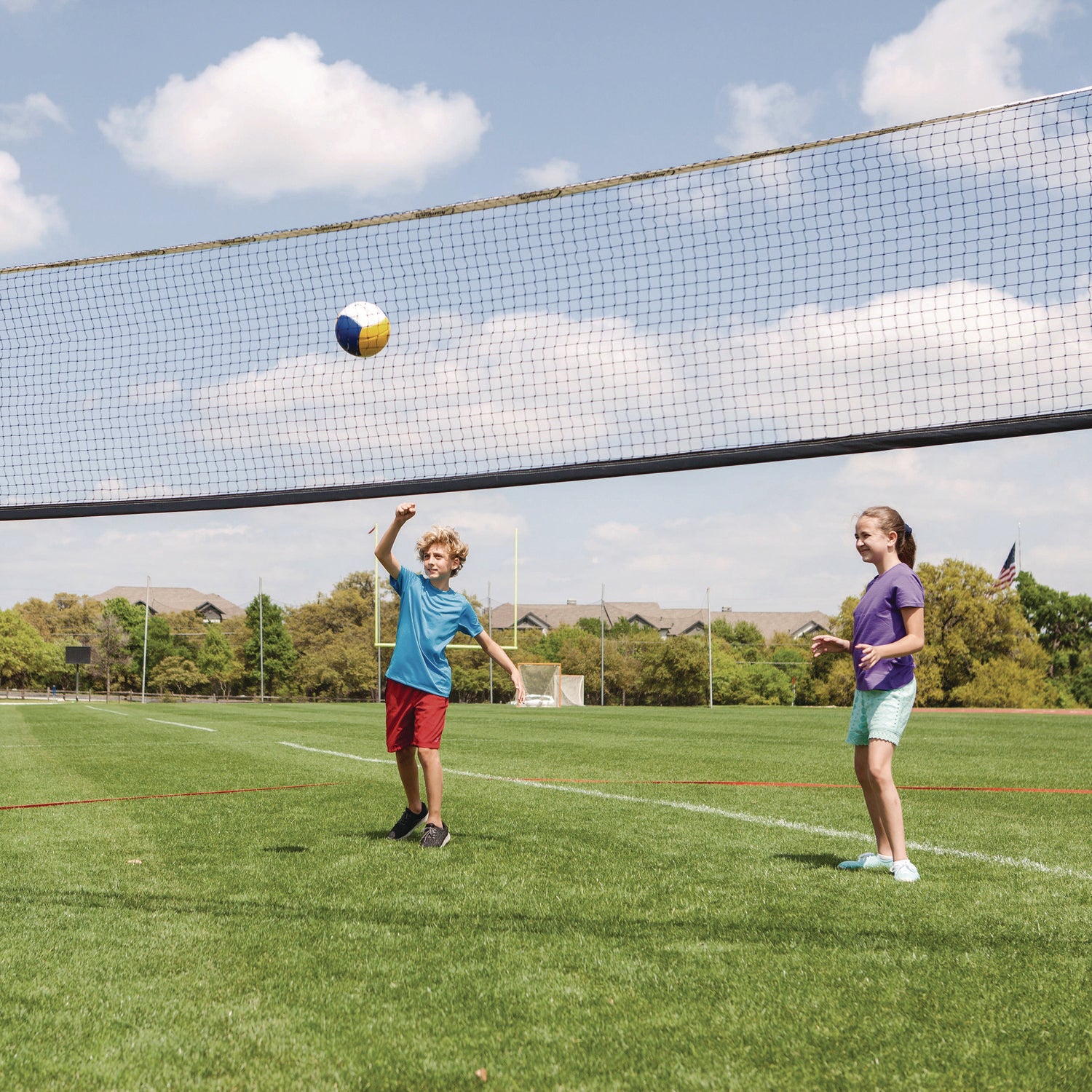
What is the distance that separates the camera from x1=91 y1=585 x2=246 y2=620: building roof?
119 metres

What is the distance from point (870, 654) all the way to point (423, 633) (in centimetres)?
251

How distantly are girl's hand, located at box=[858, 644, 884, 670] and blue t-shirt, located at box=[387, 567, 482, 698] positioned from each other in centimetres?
217

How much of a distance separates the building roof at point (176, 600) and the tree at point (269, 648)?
3867 cm

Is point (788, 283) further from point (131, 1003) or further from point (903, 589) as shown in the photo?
point (131, 1003)

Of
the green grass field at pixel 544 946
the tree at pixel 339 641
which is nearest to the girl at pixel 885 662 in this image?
the green grass field at pixel 544 946

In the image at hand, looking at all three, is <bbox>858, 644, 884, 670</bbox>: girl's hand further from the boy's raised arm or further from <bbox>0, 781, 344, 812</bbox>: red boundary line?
<bbox>0, 781, 344, 812</bbox>: red boundary line

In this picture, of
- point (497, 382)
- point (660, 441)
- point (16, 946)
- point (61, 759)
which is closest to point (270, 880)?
point (16, 946)

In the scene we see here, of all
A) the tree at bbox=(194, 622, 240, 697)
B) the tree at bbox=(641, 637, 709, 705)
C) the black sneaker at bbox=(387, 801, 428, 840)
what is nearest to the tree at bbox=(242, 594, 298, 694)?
the tree at bbox=(194, 622, 240, 697)

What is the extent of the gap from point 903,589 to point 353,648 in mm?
69404

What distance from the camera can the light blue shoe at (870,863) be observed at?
5.17 metres

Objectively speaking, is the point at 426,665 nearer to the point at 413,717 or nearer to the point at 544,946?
the point at 413,717

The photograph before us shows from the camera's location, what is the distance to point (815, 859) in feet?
17.9

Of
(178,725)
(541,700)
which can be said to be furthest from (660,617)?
(178,725)

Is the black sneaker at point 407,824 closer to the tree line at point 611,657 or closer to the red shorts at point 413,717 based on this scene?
the red shorts at point 413,717
